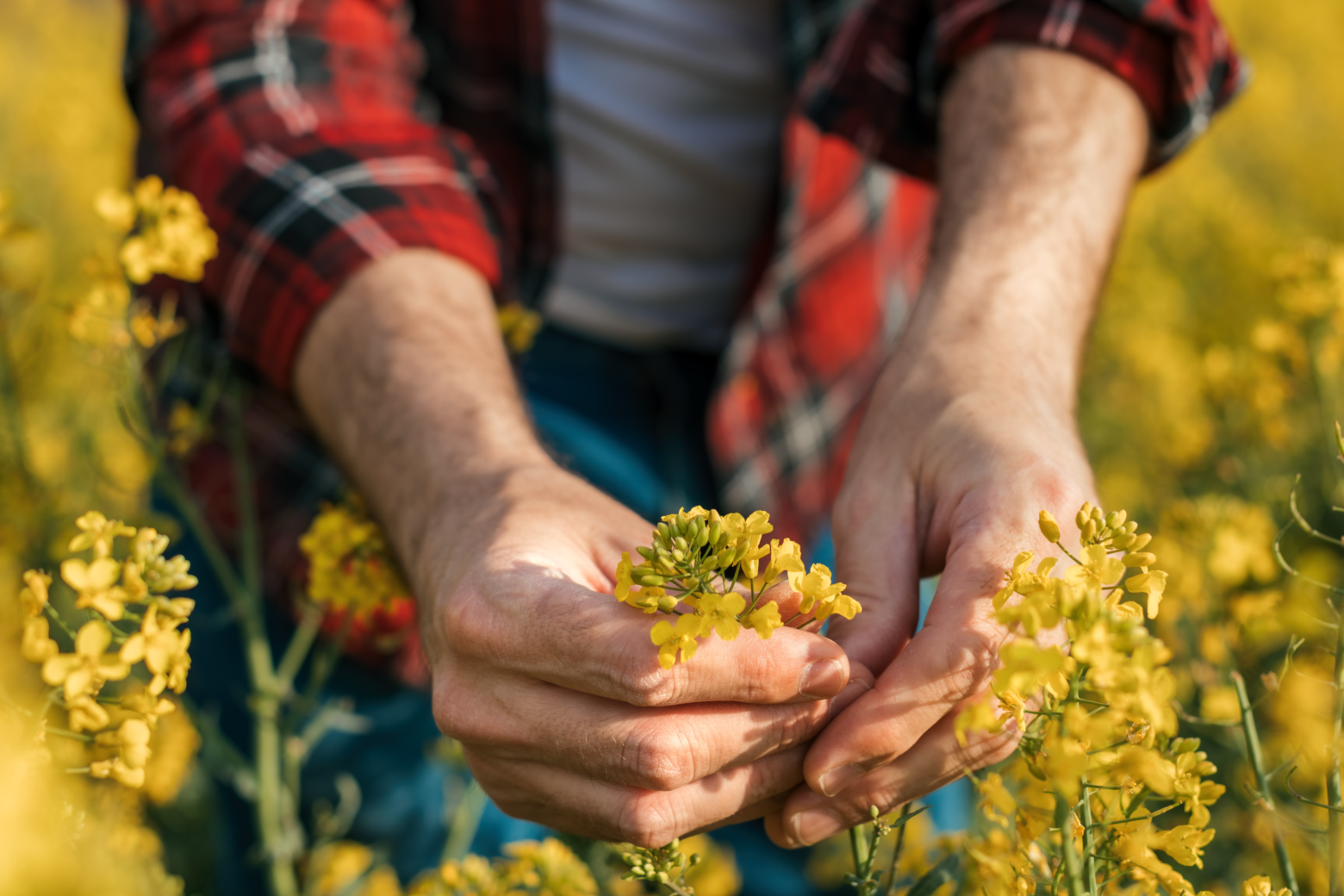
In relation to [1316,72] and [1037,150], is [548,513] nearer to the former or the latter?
[1037,150]

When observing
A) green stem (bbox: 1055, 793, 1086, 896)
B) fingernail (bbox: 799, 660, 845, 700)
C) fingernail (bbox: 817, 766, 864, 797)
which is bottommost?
fingernail (bbox: 817, 766, 864, 797)

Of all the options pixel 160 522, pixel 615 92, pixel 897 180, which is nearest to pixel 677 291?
pixel 615 92

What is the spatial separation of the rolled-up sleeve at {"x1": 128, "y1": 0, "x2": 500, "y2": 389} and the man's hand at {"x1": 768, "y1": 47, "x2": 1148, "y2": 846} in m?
0.76

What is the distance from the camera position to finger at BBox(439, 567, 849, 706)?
882 millimetres

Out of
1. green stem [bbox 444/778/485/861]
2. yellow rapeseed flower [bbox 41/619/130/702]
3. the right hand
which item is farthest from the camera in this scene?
green stem [bbox 444/778/485/861]

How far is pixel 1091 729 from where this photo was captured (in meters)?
0.66

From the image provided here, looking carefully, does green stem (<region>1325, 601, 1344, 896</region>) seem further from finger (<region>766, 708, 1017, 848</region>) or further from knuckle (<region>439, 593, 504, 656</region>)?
knuckle (<region>439, 593, 504, 656</region>)

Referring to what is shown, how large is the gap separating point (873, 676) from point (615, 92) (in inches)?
58.8

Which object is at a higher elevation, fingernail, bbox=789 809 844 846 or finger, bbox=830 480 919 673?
finger, bbox=830 480 919 673

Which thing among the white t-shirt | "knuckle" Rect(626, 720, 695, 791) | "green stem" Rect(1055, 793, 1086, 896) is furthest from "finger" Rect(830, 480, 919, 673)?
the white t-shirt

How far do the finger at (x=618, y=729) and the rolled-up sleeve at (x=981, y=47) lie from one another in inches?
39.4

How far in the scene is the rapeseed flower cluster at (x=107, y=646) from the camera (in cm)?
80

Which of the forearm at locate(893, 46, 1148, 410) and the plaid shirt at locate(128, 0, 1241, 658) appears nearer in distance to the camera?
the forearm at locate(893, 46, 1148, 410)

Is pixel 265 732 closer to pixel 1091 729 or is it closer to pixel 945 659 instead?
pixel 945 659
